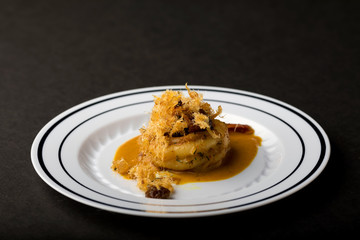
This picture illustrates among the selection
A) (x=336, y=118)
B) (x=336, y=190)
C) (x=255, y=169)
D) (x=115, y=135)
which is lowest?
(x=336, y=190)

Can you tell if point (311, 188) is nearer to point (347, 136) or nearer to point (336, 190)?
point (336, 190)

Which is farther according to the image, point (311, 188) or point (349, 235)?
point (311, 188)

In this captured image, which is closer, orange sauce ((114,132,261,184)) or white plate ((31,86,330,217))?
white plate ((31,86,330,217))

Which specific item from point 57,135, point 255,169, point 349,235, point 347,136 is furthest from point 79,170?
point 347,136

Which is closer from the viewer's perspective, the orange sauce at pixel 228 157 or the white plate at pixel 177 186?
the white plate at pixel 177 186
